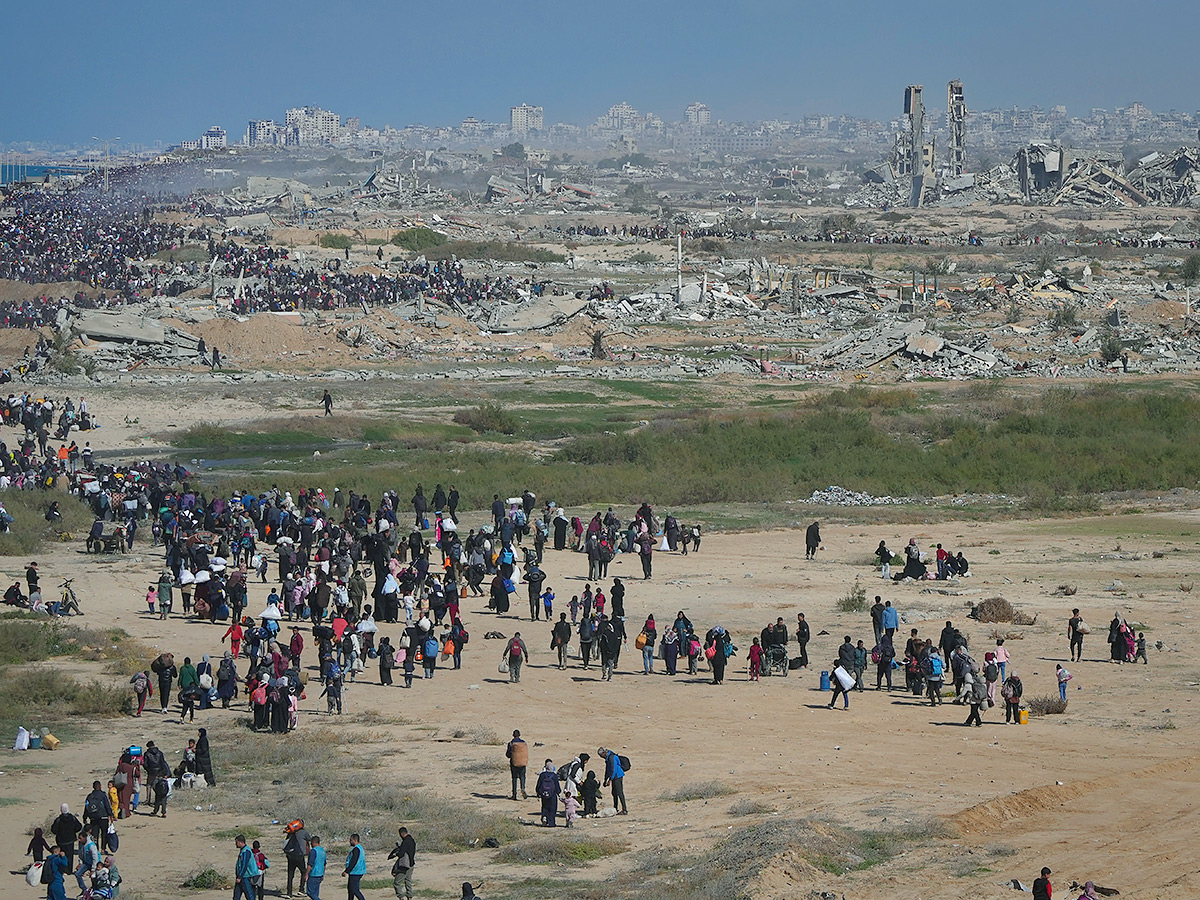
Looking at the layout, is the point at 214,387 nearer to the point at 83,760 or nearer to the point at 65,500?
the point at 65,500

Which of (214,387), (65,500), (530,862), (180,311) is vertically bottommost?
(530,862)

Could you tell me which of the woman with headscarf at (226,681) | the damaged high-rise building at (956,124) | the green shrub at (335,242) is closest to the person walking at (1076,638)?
the woman with headscarf at (226,681)

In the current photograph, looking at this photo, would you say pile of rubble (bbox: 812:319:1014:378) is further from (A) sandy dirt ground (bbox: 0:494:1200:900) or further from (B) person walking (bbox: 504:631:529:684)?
(B) person walking (bbox: 504:631:529:684)

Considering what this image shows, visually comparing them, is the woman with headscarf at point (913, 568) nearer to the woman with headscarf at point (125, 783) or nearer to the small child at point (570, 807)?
the small child at point (570, 807)

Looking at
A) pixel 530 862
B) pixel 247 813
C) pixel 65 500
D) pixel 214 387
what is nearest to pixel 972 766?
pixel 530 862

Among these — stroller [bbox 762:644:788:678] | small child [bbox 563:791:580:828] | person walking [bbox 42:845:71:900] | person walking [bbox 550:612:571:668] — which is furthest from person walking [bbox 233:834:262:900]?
stroller [bbox 762:644:788:678]

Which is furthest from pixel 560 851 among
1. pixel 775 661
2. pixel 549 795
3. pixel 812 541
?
pixel 812 541

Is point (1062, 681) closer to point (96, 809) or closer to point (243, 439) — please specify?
point (96, 809)

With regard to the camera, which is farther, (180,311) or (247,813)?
(180,311)
